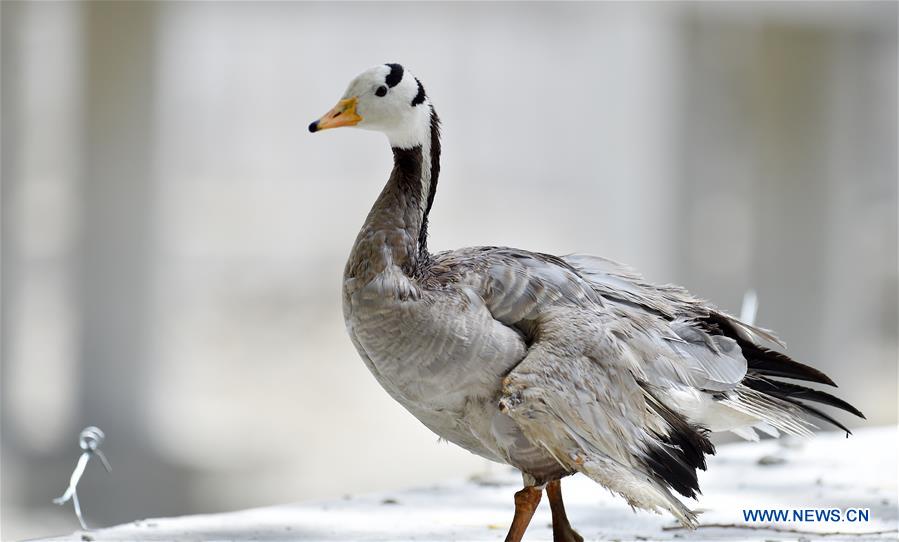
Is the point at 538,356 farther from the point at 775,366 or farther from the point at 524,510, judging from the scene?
the point at 775,366

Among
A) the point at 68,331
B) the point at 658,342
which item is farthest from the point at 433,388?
the point at 68,331

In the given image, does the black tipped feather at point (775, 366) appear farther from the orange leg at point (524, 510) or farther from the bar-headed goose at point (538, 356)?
the orange leg at point (524, 510)

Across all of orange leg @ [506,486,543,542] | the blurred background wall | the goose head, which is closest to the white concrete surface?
orange leg @ [506,486,543,542]

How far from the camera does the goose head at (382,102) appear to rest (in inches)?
62.4

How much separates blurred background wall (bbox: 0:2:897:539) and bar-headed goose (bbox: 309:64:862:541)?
123 inches

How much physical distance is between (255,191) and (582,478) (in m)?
2.84

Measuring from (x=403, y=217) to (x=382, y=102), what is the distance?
0.16 meters

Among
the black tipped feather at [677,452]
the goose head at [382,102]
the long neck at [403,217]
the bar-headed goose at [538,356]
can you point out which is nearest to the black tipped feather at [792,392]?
the bar-headed goose at [538,356]

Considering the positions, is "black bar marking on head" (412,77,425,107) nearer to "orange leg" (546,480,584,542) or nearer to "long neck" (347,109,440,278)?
"long neck" (347,109,440,278)

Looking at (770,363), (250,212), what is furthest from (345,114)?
(250,212)

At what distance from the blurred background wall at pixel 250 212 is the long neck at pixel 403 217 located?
310cm

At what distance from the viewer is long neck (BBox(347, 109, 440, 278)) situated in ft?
5.08

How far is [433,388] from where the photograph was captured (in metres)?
1.46

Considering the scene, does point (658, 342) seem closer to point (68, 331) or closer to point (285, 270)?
point (285, 270)
